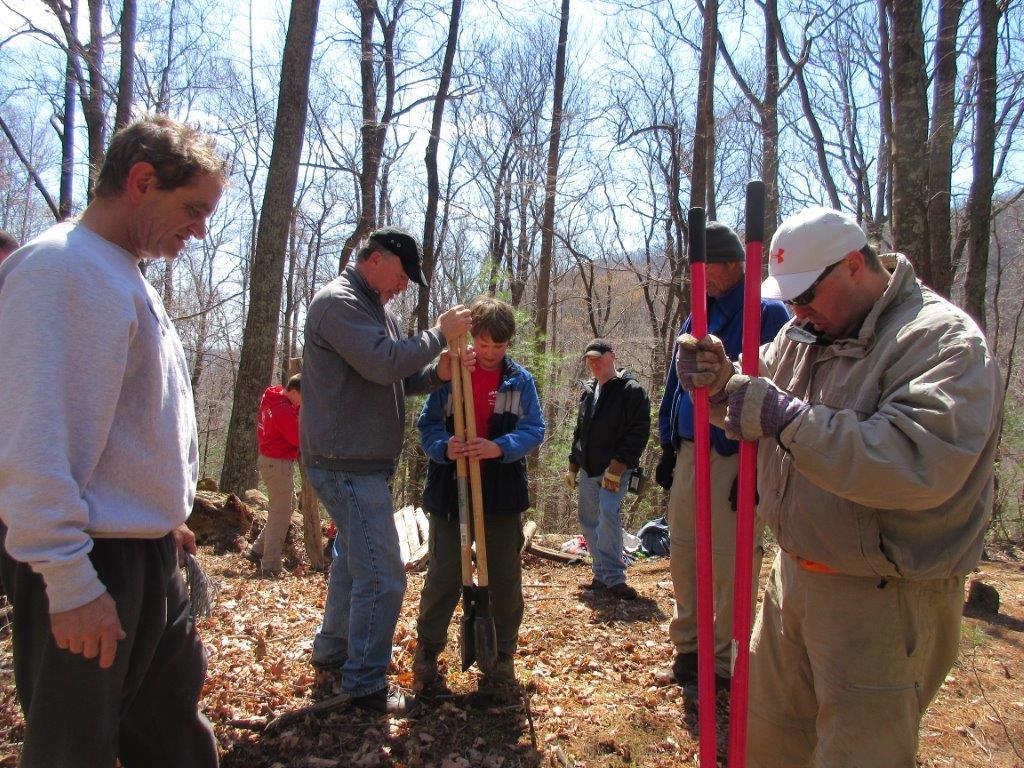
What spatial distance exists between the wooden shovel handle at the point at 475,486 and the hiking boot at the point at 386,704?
0.71 m

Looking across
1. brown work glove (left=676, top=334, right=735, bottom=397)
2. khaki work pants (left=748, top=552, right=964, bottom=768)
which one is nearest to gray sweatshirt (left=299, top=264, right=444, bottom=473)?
brown work glove (left=676, top=334, right=735, bottom=397)

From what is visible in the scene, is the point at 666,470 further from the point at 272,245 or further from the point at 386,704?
the point at 272,245

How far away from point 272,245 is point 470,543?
6.26 meters

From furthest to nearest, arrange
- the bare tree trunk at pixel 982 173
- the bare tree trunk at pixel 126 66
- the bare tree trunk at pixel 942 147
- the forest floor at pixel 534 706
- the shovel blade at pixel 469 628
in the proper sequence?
the bare tree trunk at pixel 126 66 < the bare tree trunk at pixel 982 173 < the bare tree trunk at pixel 942 147 < the shovel blade at pixel 469 628 < the forest floor at pixel 534 706

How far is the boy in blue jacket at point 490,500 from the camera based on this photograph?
3557 millimetres

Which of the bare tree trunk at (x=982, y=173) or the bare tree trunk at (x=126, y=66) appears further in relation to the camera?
the bare tree trunk at (x=126, y=66)

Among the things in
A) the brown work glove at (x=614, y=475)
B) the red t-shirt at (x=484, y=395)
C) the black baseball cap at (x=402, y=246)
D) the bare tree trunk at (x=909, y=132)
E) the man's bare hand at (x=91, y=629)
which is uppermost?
the bare tree trunk at (x=909, y=132)

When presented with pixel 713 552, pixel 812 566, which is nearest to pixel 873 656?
pixel 812 566

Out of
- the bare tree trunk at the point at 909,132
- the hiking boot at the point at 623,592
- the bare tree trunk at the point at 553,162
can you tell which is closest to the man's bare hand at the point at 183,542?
the hiking boot at the point at 623,592

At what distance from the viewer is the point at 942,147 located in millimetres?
6152

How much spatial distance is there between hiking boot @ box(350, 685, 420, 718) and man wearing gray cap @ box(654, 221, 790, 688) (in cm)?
147

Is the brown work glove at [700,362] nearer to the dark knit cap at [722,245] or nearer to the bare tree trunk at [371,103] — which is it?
the dark knit cap at [722,245]

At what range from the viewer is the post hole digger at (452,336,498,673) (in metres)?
3.35

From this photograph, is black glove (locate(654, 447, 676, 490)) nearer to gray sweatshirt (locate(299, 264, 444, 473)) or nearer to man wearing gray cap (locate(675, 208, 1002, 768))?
gray sweatshirt (locate(299, 264, 444, 473))
